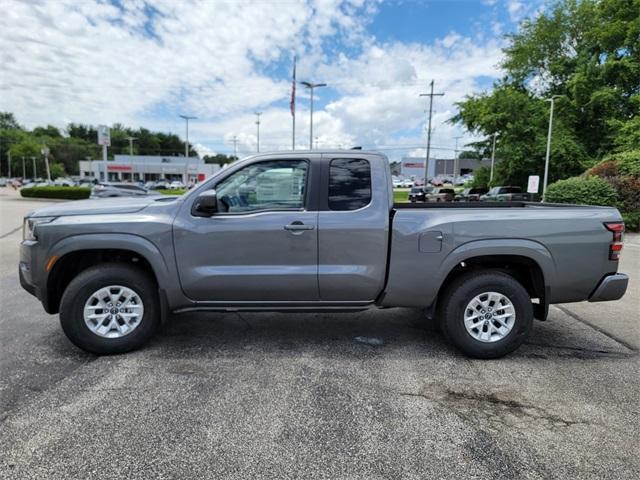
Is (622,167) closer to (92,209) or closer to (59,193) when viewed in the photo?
(92,209)

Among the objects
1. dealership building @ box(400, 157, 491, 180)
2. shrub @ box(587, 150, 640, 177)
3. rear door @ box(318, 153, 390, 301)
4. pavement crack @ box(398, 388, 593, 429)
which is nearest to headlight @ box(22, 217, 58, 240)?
rear door @ box(318, 153, 390, 301)

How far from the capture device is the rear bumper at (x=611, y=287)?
13.0 feet

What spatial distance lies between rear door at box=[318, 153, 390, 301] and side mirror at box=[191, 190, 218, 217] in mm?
939

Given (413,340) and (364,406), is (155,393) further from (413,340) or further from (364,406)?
(413,340)

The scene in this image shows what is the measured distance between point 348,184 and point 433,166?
110 meters

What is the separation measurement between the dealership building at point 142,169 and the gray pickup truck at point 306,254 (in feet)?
268

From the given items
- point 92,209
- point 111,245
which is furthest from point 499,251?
point 92,209

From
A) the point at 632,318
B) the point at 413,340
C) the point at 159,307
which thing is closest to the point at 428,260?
the point at 413,340

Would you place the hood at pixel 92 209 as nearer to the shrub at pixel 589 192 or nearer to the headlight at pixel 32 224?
the headlight at pixel 32 224

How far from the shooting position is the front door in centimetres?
386

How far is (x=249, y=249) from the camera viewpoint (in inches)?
153

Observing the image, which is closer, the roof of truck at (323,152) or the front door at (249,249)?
the front door at (249,249)

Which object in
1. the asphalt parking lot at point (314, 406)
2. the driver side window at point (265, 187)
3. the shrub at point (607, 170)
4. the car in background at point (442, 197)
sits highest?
the shrub at point (607, 170)

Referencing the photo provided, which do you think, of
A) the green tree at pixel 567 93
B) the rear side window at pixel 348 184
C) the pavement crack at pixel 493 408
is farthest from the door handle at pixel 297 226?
the green tree at pixel 567 93
